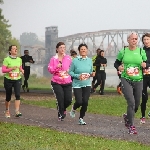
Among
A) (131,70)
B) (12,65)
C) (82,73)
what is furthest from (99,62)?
(131,70)

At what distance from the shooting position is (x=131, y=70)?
8289 mm

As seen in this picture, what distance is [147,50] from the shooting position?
9539 mm

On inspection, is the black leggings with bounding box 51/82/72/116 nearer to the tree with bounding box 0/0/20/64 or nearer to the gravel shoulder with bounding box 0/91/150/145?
the gravel shoulder with bounding box 0/91/150/145

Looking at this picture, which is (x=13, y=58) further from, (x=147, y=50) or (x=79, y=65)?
(x=147, y=50)

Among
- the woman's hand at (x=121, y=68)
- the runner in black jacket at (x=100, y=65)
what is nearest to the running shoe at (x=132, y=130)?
the woman's hand at (x=121, y=68)

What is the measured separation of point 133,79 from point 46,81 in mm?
45763

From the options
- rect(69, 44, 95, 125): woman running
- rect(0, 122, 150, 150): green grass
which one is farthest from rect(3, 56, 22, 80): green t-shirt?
rect(0, 122, 150, 150): green grass

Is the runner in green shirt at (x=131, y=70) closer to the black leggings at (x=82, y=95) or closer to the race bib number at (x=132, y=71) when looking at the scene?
the race bib number at (x=132, y=71)

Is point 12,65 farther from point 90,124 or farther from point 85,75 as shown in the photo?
point 90,124

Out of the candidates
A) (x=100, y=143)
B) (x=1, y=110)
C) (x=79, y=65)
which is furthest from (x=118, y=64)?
(x=1, y=110)

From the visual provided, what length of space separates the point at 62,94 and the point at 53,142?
315 cm

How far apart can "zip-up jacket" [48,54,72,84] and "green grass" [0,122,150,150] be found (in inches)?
76.8

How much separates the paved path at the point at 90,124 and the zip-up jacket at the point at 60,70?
2.84 feet

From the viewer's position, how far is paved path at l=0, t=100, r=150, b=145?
811cm
